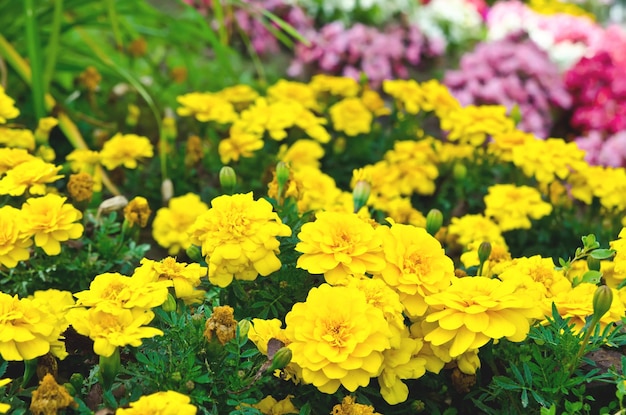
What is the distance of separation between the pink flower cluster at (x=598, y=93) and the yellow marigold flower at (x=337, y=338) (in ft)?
9.61

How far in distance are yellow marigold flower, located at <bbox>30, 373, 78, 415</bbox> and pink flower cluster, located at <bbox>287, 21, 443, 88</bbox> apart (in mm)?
3113

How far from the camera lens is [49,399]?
113cm

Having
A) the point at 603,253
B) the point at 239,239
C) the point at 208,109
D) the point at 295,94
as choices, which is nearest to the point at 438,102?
the point at 295,94

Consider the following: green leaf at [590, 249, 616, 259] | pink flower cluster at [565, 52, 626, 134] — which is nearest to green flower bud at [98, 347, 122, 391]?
green leaf at [590, 249, 616, 259]

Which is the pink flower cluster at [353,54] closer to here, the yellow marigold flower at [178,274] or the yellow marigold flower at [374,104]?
the yellow marigold flower at [374,104]

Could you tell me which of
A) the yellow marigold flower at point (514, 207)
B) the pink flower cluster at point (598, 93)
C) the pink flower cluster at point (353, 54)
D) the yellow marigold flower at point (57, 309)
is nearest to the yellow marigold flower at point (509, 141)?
the yellow marigold flower at point (514, 207)

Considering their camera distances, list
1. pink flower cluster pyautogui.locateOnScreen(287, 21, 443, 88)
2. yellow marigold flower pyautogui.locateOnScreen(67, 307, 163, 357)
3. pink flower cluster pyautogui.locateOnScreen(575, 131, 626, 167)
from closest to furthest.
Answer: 1. yellow marigold flower pyautogui.locateOnScreen(67, 307, 163, 357)
2. pink flower cluster pyautogui.locateOnScreen(575, 131, 626, 167)
3. pink flower cluster pyautogui.locateOnScreen(287, 21, 443, 88)

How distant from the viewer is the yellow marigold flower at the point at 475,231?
80.8 inches

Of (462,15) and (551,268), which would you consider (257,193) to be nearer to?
(551,268)

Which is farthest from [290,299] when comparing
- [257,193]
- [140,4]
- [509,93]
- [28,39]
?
[509,93]

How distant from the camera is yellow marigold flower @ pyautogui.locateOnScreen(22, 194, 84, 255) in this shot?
147 centimetres

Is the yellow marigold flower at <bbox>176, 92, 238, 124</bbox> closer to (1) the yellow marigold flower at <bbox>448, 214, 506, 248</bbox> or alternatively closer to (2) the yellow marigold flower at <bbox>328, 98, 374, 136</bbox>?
(2) the yellow marigold flower at <bbox>328, 98, 374, 136</bbox>

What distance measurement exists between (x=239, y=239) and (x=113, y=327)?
0.27 m

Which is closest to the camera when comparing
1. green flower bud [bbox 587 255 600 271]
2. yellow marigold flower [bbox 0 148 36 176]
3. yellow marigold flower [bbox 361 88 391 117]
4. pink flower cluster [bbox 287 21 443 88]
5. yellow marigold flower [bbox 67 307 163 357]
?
yellow marigold flower [bbox 67 307 163 357]
